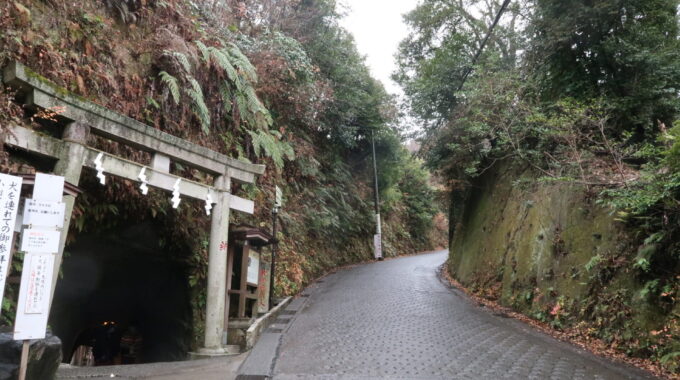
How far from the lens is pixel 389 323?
28.3 feet

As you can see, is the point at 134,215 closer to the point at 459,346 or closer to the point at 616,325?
the point at 459,346

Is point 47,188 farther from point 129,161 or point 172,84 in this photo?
point 172,84

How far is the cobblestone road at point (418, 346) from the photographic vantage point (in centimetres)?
573

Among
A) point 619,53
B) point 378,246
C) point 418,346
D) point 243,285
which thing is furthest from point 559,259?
point 378,246

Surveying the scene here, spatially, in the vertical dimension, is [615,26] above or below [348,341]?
above

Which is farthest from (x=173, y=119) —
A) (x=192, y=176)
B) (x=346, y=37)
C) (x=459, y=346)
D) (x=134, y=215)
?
(x=346, y=37)

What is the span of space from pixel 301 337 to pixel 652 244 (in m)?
6.22

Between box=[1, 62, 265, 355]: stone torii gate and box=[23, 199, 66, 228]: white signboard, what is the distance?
106 centimetres

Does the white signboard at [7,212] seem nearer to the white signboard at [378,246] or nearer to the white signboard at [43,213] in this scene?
the white signboard at [43,213]

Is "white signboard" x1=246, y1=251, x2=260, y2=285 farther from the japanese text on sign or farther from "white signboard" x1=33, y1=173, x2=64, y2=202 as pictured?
"white signboard" x1=33, y1=173, x2=64, y2=202

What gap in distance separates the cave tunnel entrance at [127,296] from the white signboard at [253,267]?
1365 millimetres

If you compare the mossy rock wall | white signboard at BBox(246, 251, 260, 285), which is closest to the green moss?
the mossy rock wall

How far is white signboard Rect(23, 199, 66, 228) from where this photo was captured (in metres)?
4.54

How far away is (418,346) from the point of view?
274 inches
